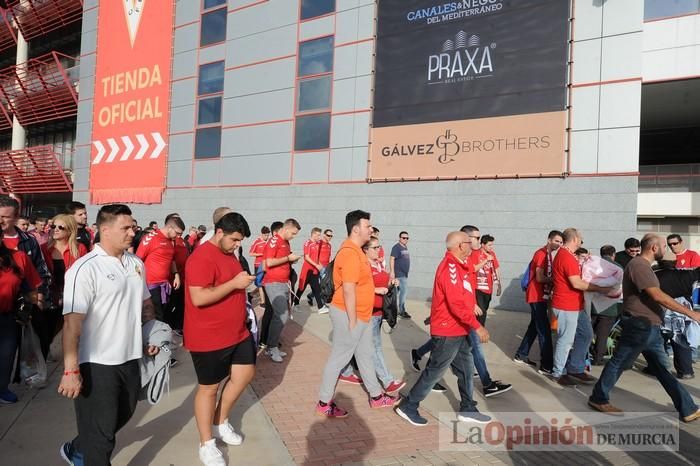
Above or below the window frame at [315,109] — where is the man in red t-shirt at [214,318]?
below

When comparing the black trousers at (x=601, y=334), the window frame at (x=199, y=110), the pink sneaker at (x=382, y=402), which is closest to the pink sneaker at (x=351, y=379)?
the pink sneaker at (x=382, y=402)

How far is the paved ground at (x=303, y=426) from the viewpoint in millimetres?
3701

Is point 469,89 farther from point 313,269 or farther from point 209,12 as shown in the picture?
point 209,12

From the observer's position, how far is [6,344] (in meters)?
4.51

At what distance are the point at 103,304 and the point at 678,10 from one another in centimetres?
1361

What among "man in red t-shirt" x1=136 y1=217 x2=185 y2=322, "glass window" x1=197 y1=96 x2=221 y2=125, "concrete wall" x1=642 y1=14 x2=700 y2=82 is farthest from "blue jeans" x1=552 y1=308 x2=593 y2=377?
"glass window" x1=197 y1=96 x2=221 y2=125

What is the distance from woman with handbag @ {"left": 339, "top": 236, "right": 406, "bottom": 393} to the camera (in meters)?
5.36

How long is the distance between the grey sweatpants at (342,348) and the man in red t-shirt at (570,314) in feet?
8.68

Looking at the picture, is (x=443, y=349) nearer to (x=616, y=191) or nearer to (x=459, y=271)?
(x=459, y=271)

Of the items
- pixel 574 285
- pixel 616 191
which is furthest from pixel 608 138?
pixel 574 285

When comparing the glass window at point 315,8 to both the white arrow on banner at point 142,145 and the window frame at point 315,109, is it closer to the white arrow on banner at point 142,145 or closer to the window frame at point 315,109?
the window frame at point 315,109

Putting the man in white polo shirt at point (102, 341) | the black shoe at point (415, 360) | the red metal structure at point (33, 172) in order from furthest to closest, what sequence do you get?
the red metal structure at point (33, 172), the black shoe at point (415, 360), the man in white polo shirt at point (102, 341)

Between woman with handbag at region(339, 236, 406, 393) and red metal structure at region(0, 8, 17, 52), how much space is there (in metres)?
28.2

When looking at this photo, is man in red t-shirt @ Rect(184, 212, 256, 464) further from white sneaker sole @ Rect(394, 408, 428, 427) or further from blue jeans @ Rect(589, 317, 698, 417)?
blue jeans @ Rect(589, 317, 698, 417)
